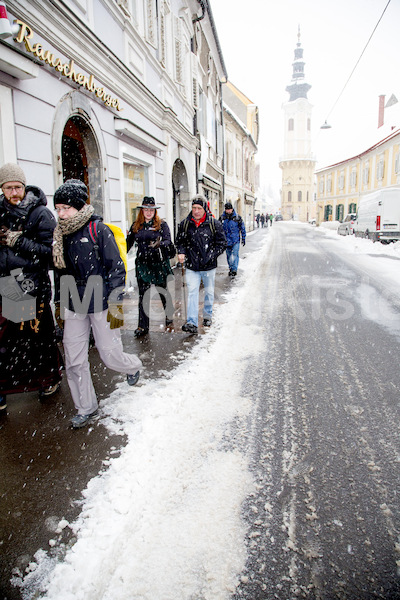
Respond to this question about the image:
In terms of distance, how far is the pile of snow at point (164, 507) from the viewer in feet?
5.44

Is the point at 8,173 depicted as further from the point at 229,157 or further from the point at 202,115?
the point at 229,157

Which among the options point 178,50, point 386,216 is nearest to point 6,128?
point 178,50

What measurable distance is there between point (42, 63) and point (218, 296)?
4.60m

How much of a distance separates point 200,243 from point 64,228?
2649mm

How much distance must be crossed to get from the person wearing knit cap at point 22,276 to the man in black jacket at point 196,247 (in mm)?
2281

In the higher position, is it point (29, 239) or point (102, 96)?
point (102, 96)

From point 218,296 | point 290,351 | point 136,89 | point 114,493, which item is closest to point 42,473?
point 114,493

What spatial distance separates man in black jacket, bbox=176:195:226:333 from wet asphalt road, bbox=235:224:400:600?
3.79ft

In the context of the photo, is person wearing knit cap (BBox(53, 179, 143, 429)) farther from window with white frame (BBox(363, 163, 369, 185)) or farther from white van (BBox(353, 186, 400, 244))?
window with white frame (BBox(363, 163, 369, 185))

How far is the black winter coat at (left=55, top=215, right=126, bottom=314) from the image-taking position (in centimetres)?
284

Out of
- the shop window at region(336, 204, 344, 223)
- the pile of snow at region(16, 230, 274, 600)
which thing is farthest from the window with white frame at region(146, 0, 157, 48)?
the shop window at region(336, 204, 344, 223)

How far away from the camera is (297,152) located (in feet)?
242

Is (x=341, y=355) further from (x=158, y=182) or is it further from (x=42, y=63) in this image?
(x=158, y=182)

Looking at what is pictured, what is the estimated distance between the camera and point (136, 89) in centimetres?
812
